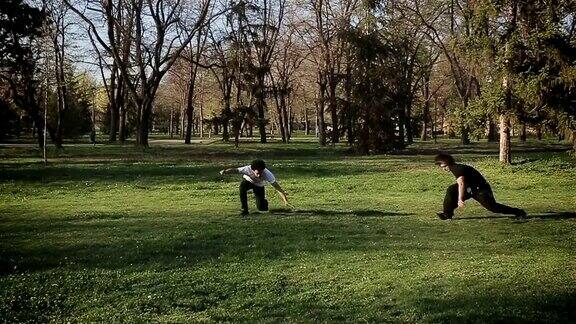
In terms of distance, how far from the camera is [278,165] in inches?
1187

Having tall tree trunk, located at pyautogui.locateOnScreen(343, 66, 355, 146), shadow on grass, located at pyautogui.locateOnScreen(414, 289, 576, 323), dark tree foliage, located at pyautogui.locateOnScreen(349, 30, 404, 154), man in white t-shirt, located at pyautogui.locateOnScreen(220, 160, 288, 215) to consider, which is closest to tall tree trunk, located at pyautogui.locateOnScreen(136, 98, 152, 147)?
tall tree trunk, located at pyautogui.locateOnScreen(343, 66, 355, 146)

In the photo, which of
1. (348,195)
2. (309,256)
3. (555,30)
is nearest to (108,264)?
(309,256)

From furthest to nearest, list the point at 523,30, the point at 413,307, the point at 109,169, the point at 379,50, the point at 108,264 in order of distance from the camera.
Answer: the point at 379,50 < the point at 109,169 < the point at 523,30 < the point at 108,264 < the point at 413,307

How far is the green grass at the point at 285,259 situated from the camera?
286 inches

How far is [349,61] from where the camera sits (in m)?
41.1

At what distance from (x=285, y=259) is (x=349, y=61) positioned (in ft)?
108

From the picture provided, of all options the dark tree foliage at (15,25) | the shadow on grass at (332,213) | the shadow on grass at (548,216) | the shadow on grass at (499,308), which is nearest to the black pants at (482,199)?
the shadow on grass at (548,216)

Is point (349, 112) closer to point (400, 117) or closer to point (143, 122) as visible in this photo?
point (400, 117)

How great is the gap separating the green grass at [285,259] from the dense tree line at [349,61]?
4.76m

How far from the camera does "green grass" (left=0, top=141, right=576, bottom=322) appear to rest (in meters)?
7.27

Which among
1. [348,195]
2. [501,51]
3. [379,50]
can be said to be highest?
[379,50]

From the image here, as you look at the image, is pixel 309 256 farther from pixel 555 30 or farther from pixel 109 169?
pixel 109 169

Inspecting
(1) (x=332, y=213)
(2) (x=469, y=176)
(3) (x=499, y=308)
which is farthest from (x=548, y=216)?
(3) (x=499, y=308)

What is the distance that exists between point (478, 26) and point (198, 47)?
126 ft
